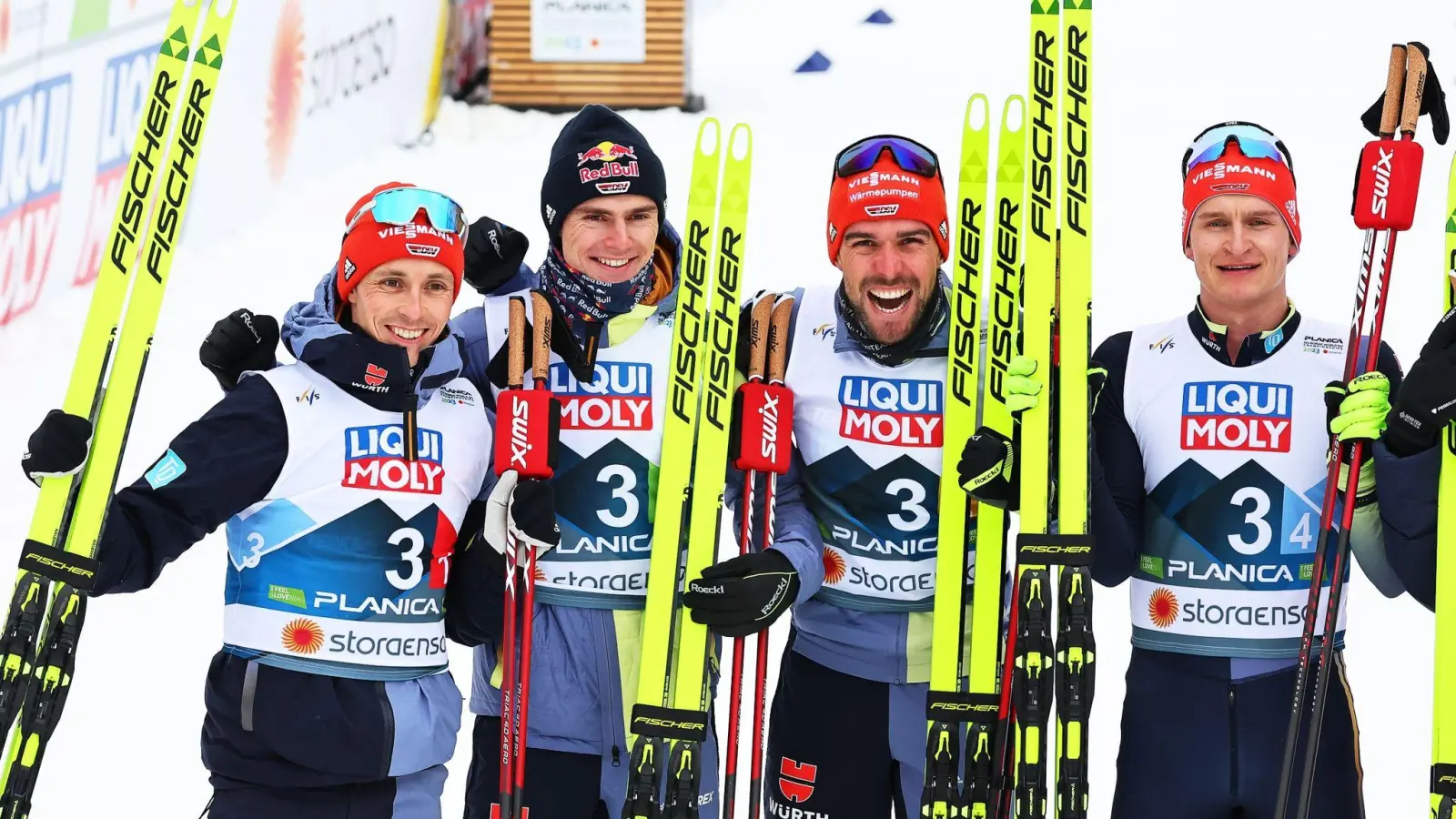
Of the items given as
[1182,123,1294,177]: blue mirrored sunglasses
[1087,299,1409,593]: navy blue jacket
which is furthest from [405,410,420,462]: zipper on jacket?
[1182,123,1294,177]: blue mirrored sunglasses

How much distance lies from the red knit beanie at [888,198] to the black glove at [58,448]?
155 cm

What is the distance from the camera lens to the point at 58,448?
312 centimetres

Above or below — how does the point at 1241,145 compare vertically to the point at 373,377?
above

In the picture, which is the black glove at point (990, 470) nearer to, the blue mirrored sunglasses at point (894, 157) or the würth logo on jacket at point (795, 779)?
the blue mirrored sunglasses at point (894, 157)

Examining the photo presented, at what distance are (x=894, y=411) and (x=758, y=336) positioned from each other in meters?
0.33

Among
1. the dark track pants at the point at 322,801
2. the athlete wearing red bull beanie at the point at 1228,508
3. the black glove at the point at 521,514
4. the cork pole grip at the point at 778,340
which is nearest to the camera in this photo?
the dark track pants at the point at 322,801

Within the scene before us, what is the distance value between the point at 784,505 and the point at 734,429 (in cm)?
21

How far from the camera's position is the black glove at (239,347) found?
3.41 meters

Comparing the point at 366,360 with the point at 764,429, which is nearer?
the point at 366,360

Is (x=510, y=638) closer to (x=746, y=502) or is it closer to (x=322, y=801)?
(x=322, y=801)

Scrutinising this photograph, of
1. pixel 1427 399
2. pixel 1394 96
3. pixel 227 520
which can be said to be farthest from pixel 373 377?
pixel 1394 96

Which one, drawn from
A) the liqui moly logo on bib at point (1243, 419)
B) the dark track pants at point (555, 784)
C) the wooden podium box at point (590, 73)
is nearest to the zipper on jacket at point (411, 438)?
the dark track pants at point (555, 784)

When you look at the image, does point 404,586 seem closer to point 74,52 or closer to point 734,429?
point 734,429

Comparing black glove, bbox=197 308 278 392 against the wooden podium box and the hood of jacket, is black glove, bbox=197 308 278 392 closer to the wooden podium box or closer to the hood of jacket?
the hood of jacket
